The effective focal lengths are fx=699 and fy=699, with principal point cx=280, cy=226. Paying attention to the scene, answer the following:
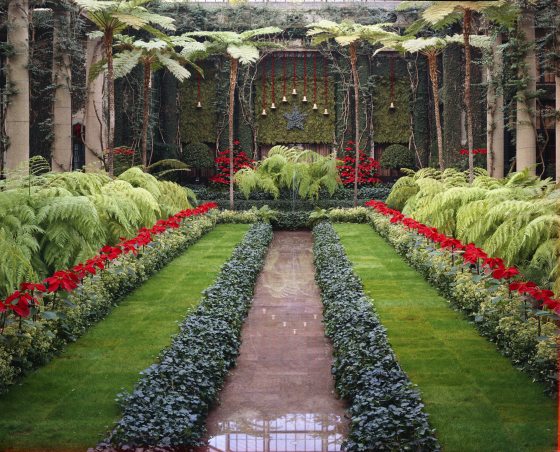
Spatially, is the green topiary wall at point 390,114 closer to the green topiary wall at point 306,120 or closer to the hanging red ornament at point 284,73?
the green topiary wall at point 306,120

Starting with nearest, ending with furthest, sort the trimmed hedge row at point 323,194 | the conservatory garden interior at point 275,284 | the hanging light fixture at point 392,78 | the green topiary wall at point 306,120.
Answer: the conservatory garden interior at point 275,284, the trimmed hedge row at point 323,194, the hanging light fixture at point 392,78, the green topiary wall at point 306,120

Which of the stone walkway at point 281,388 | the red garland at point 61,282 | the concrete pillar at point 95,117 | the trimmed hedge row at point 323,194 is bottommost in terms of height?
the stone walkway at point 281,388

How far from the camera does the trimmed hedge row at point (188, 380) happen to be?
3.91 m

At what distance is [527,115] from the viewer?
1513 cm

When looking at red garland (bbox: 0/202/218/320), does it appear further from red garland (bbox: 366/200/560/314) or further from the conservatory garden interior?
red garland (bbox: 366/200/560/314)

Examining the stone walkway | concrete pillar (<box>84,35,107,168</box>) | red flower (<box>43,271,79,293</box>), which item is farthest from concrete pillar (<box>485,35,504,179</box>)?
red flower (<box>43,271,79,293</box>)

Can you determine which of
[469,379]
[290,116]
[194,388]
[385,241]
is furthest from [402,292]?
[290,116]

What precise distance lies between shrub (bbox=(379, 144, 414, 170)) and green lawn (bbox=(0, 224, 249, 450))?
14.5 meters

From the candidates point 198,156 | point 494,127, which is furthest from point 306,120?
point 494,127

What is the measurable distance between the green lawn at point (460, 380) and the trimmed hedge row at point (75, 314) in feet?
9.24

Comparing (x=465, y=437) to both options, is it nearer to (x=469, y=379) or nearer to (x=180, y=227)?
(x=469, y=379)

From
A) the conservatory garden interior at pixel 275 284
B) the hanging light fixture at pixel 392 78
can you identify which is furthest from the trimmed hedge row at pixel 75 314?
the hanging light fixture at pixel 392 78

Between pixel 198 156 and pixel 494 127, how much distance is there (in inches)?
374

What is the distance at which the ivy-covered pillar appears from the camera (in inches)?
657
